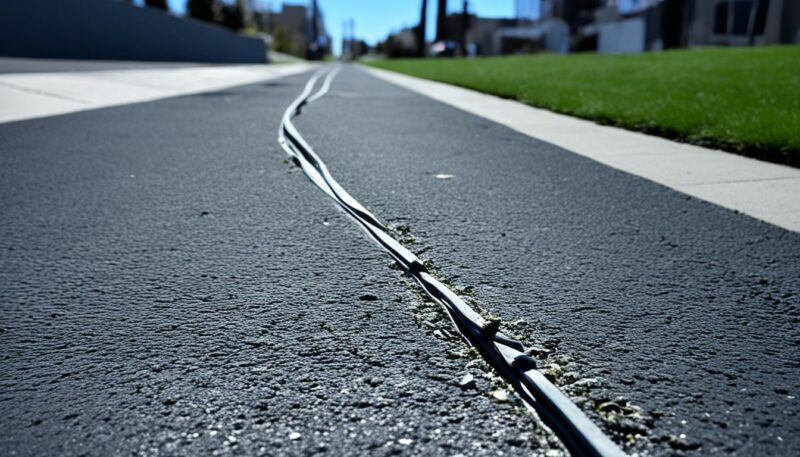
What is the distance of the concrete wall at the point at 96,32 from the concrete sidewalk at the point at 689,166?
55.7 ft

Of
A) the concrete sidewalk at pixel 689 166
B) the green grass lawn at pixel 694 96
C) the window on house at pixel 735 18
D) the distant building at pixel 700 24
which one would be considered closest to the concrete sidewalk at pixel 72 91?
the concrete sidewalk at pixel 689 166

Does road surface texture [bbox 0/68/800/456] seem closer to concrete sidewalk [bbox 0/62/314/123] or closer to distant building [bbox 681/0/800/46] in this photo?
concrete sidewalk [bbox 0/62/314/123]

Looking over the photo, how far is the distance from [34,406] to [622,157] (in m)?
4.87

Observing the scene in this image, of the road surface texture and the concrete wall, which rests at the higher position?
the concrete wall

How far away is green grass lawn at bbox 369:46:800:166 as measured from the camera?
597 cm

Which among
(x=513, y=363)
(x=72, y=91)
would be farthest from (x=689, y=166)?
(x=72, y=91)

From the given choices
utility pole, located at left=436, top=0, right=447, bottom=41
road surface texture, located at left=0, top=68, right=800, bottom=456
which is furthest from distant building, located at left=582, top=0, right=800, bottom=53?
road surface texture, located at left=0, top=68, right=800, bottom=456

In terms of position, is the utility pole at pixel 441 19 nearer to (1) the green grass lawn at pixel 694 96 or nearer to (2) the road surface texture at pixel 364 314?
(1) the green grass lawn at pixel 694 96

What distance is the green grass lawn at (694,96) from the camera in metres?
5.97

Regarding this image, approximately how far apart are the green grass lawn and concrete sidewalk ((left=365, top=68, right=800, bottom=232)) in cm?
28

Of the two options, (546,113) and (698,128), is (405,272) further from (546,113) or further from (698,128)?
(546,113)

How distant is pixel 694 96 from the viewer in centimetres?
969

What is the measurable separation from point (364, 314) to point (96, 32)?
25.3 meters

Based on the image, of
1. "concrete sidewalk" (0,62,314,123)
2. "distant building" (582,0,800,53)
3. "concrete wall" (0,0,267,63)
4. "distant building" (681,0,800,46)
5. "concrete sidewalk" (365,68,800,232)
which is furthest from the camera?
"distant building" (582,0,800,53)
